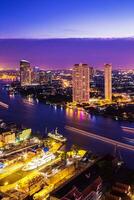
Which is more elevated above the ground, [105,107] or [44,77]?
[44,77]

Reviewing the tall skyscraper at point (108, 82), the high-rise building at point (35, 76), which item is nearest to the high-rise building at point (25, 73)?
the high-rise building at point (35, 76)

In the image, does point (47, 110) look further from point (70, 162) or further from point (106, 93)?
point (70, 162)

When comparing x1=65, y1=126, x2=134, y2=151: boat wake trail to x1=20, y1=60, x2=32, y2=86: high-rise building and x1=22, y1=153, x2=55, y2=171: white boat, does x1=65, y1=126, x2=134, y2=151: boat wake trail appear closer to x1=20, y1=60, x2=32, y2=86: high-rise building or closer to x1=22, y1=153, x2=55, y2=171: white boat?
x1=22, y1=153, x2=55, y2=171: white boat

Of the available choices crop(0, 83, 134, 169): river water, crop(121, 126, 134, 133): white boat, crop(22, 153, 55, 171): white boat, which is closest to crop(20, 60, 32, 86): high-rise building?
crop(0, 83, 134, 169): river water

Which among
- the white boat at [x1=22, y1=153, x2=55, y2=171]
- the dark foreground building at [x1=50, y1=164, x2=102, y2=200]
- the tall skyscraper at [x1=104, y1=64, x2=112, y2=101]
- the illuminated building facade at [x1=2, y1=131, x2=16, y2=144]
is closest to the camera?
the dark foreground building at [x1=50, y1=164, x2=102, y2=200]

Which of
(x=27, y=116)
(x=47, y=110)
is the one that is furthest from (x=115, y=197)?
(x=47, y=110)

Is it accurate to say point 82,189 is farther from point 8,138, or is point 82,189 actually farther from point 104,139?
point 104,139

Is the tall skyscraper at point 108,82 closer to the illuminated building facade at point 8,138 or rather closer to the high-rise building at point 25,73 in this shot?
the high-rise building at point 25,73

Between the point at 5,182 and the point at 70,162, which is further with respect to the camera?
the point at 70,162
